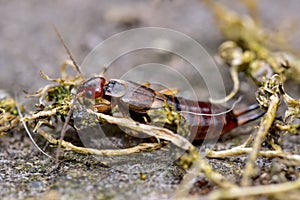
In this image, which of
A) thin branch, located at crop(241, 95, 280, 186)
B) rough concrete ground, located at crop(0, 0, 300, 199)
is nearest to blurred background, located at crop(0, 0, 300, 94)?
rough concrete ground, located at crop(0, 0, 300, 199)

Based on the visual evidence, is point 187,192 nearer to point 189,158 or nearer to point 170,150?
point 189,158

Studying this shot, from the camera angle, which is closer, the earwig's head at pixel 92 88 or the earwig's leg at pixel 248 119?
the earwig's head at pixel 92 88

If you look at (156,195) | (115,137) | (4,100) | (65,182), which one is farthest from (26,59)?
(156,195)

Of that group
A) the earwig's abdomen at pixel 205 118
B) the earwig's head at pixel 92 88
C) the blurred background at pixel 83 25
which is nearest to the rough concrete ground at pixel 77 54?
the blurred background at pixel 83 25

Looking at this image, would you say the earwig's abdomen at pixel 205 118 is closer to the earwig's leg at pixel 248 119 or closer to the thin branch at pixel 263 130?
the earwig's leg at pixel 248 119

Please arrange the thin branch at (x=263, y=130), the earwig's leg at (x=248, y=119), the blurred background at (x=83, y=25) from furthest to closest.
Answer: the blurred background at (x=83, y=25) < the earwig's leg at (x=248, y=119) < the thin branch at (x=263, y=130)

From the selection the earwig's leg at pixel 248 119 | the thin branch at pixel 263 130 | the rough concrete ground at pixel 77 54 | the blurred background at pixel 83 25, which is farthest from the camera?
the blurred background at pixel 83 25
